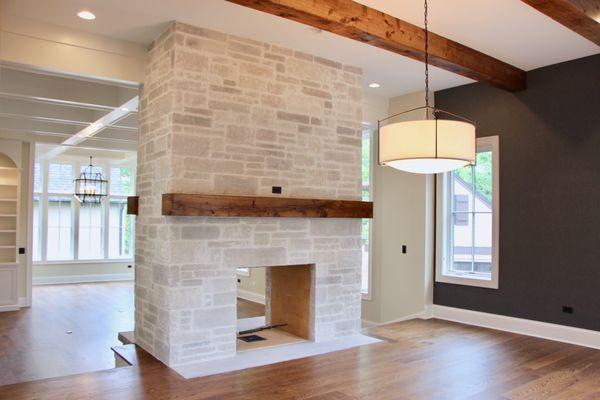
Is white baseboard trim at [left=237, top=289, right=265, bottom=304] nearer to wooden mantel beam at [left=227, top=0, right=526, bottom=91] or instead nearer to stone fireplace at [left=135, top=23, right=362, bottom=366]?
stone fireplace at [left=135, top=23, right=362, bottom=366]

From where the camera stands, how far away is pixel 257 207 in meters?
4.72

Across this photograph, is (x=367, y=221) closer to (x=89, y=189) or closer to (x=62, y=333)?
(x=62, y=333)

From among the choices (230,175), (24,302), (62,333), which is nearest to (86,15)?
(230,175)

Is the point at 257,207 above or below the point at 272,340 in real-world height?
above

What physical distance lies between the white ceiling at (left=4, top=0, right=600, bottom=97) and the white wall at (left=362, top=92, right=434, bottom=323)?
165 cm

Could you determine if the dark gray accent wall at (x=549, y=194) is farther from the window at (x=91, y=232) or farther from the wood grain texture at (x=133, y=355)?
the window at (x=91, y=232)

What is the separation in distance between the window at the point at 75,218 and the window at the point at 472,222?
8613 millimetres

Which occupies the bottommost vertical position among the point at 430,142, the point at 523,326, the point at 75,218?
the point at 523,326

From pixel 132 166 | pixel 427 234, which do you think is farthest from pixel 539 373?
pixel 132 166

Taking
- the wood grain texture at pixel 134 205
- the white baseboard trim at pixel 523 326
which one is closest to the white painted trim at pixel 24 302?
the wood grain texture at pixel 134 205

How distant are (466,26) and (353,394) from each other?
3326mm

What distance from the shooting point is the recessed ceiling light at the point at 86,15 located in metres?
4.20

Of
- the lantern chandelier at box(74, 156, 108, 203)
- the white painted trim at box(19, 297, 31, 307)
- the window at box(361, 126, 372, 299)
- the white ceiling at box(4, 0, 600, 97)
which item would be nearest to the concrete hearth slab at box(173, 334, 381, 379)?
the window at box(361, 126, 372, 299)

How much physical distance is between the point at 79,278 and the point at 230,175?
8469 mm
